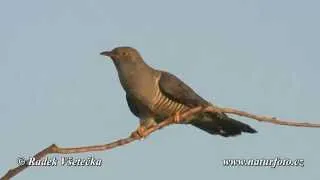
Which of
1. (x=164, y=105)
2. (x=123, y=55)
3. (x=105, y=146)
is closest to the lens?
(x=105, y=146)

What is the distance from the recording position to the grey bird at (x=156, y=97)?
7.86 m

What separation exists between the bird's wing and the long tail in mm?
213

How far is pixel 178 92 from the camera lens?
7969 mm

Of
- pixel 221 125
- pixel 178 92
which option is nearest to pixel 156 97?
pixel 178 92

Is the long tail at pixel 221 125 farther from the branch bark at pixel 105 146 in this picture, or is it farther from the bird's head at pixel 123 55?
the branch bark at pixel 105 146

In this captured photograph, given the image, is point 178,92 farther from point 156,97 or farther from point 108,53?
point 108,53

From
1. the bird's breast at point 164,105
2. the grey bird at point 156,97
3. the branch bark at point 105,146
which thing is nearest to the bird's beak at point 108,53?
the grey bird at point 156,97

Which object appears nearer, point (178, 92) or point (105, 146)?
point (105, 146)

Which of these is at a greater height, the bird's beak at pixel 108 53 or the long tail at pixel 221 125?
the bird's beak at pixel 108 53

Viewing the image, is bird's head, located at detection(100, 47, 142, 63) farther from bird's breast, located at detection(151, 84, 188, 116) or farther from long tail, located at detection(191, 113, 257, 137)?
long tail, located at detection(191, 113, 257, 137)

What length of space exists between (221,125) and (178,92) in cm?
63

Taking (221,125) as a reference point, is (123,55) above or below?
above

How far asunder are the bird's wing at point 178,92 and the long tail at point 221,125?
213 mm

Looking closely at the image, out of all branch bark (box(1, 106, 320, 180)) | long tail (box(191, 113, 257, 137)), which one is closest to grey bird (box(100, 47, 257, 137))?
long tail (box(191, 113, 257, 137))
